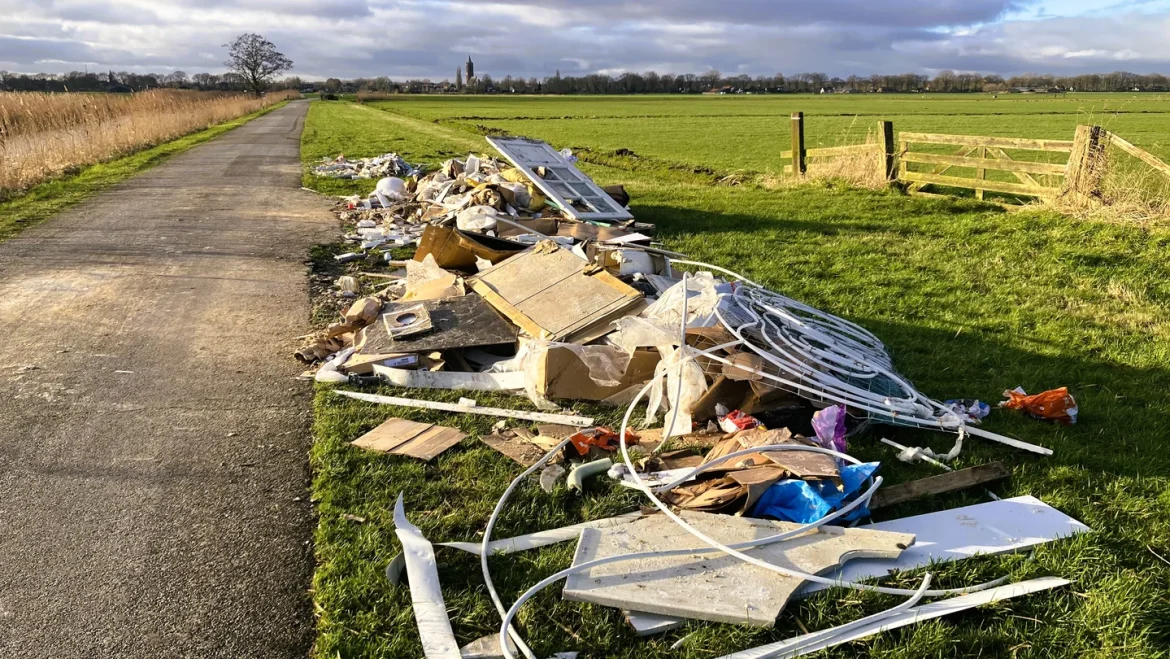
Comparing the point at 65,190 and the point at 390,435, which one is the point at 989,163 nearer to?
the point at 390,435

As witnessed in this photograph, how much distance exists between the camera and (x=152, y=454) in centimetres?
399

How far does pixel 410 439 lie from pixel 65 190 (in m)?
13.0

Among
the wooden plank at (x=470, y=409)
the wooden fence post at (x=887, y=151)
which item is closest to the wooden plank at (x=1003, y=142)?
the wooden fence post at (x=887, y=151)

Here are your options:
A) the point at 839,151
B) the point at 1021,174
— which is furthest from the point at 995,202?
the point at 839,151

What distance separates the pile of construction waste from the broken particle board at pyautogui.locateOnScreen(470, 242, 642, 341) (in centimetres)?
2

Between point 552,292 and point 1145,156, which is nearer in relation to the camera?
point 552,292

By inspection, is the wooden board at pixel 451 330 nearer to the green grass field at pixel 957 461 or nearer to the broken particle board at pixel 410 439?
the green grass field at pixel 957 461

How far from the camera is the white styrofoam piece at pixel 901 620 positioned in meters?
2.60

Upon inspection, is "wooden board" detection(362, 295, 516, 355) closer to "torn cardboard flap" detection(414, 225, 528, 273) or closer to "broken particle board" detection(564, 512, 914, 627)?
"torn cardboard flap" detection(414, 225, 528, 273)

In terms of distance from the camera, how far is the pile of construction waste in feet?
9.55

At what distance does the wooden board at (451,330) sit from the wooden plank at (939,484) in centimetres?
274

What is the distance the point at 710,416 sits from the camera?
4352 mm

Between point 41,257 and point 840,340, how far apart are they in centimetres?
866

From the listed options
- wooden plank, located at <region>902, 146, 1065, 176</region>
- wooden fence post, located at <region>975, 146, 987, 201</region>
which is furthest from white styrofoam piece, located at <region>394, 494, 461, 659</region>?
wooden fence post, located at <region>975, 146, 987, 201</region>
